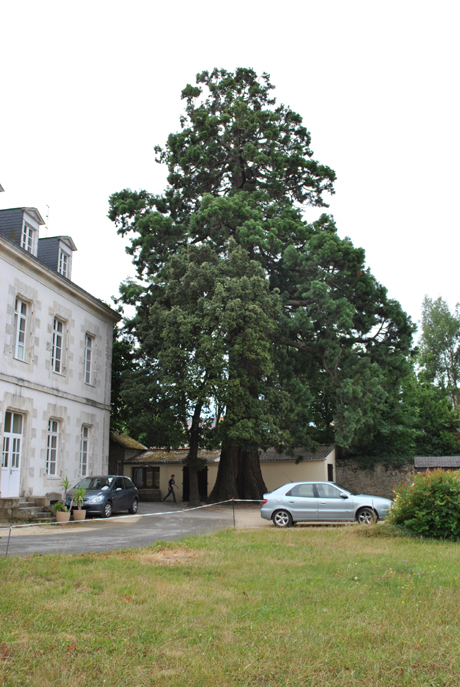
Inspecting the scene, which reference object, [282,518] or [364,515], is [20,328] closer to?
[282,518]

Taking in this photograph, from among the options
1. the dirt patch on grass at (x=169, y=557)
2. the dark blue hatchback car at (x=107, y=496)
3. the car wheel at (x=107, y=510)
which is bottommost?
the dirt patch on grass at (x=169, y=557)

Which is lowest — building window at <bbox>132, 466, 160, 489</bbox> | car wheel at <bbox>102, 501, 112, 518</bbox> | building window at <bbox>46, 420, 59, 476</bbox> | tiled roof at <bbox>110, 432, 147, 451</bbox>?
car wheel at <bbox>102, 501, 112, 518</bbox>

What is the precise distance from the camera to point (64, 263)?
24625 mm

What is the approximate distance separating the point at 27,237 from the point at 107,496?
10.1 meters

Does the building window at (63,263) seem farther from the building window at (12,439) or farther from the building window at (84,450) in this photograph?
the building window at (12,439)

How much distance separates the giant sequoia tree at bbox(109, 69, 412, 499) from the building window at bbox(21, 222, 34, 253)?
595 centimetres

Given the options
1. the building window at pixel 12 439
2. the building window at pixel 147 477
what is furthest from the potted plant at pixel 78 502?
the building window at pixel 147 477

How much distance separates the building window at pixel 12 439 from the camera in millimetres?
19062

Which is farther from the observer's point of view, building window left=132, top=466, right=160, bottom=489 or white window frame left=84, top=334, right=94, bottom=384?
building window left=132, top=466, right=160, bottom=489

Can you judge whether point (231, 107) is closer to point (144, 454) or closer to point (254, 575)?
point (144, 454)

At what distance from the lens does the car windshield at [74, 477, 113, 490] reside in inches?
781

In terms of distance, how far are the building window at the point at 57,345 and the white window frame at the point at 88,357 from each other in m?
2.07

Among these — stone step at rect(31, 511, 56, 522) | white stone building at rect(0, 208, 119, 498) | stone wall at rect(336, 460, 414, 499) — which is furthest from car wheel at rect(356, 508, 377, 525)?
stone wall at rect(336, 460, 414, 499)

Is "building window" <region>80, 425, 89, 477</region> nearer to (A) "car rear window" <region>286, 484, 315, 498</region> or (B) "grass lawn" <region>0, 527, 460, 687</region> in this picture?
(A) "car rear window" <region>286, 484, 315, 498</region>
